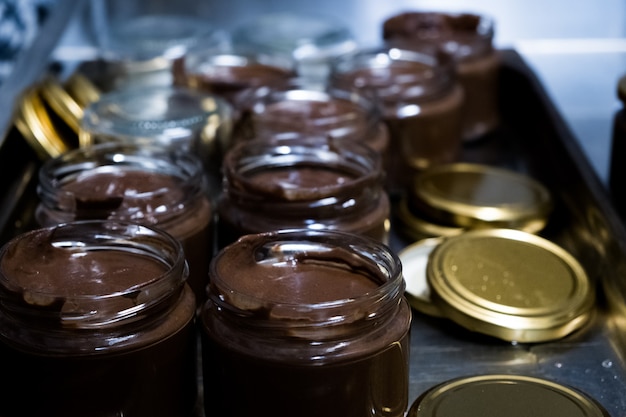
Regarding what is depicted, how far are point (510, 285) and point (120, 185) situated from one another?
1.60 ft

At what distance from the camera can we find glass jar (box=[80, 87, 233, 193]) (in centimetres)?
144

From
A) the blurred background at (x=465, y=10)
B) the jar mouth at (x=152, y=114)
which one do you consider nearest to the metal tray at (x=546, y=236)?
the jar mouth at (x=152, y=114)

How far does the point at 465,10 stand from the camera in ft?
7.47

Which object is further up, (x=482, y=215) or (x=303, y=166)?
(x=303, y=166)

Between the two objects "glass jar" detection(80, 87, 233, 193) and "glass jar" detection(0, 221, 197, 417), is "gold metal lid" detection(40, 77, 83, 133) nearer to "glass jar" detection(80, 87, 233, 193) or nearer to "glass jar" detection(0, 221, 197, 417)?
"glass jar" detection(80, 87, 233, 193)

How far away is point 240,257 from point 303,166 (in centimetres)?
32

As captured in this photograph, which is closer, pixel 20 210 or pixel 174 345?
pixel 174 345

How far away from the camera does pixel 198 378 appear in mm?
1114

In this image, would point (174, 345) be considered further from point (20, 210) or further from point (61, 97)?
point (61, 97)

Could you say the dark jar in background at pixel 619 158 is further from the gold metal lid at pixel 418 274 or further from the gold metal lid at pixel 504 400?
the gold metal lid at pixel 504 400

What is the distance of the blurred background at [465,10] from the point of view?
2.12 metres

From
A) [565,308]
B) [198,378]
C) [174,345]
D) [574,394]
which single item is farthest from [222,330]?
[565,308]

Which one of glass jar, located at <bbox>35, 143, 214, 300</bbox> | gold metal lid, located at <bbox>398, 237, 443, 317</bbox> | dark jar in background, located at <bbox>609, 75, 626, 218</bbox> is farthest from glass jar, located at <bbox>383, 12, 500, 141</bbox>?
glass jar, located at <bbox>35, 143, 214, 300</bbox>

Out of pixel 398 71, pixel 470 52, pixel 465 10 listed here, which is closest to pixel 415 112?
pixel 398 71
